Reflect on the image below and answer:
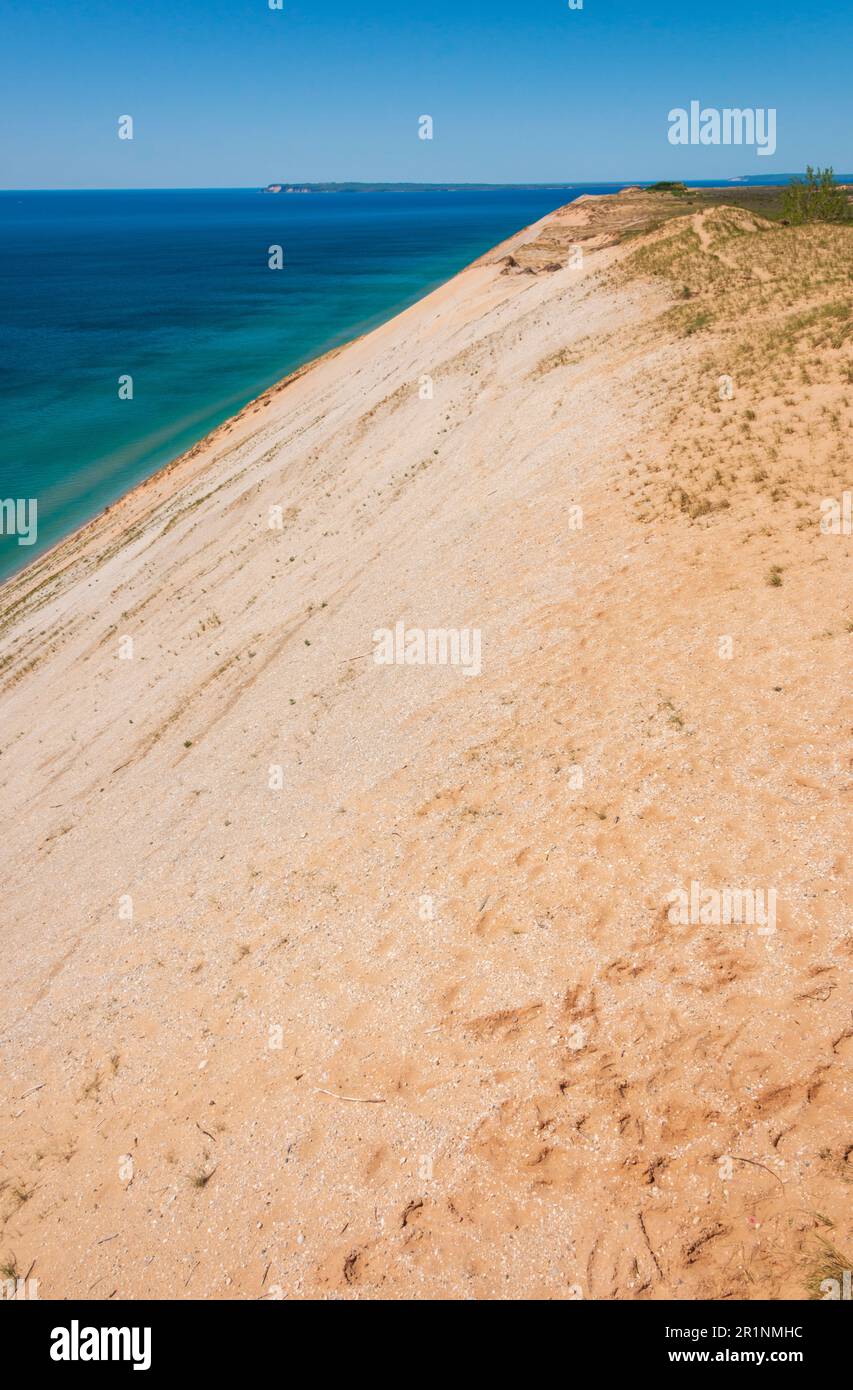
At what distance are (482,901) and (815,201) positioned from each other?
6126cm

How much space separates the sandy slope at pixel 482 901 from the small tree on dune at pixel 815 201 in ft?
130

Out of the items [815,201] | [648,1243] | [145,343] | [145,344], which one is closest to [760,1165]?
[648,1243]

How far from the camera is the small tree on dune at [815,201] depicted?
1941 inches

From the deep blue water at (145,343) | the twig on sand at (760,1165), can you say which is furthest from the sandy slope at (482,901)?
the deep blue water at (145,343)

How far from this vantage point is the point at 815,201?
5047 cm

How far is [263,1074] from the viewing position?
8.12 meters

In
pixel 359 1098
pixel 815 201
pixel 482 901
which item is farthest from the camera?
pixel 815 201

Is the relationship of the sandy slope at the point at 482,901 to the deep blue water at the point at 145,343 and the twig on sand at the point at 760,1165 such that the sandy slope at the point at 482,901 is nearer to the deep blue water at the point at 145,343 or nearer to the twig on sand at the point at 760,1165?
the twig on sand at the point at 760,1165

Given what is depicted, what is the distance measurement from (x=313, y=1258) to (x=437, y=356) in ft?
120

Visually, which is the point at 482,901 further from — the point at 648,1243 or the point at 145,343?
the point at 145,343

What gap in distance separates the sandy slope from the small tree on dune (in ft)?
130

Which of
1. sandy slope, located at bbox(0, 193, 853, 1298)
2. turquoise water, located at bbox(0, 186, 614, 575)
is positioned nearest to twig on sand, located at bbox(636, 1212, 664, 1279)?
sandy slope, located at bbox(0, 193, 853, 1298)

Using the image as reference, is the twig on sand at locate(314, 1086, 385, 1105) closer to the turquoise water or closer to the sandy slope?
the sandy slope
